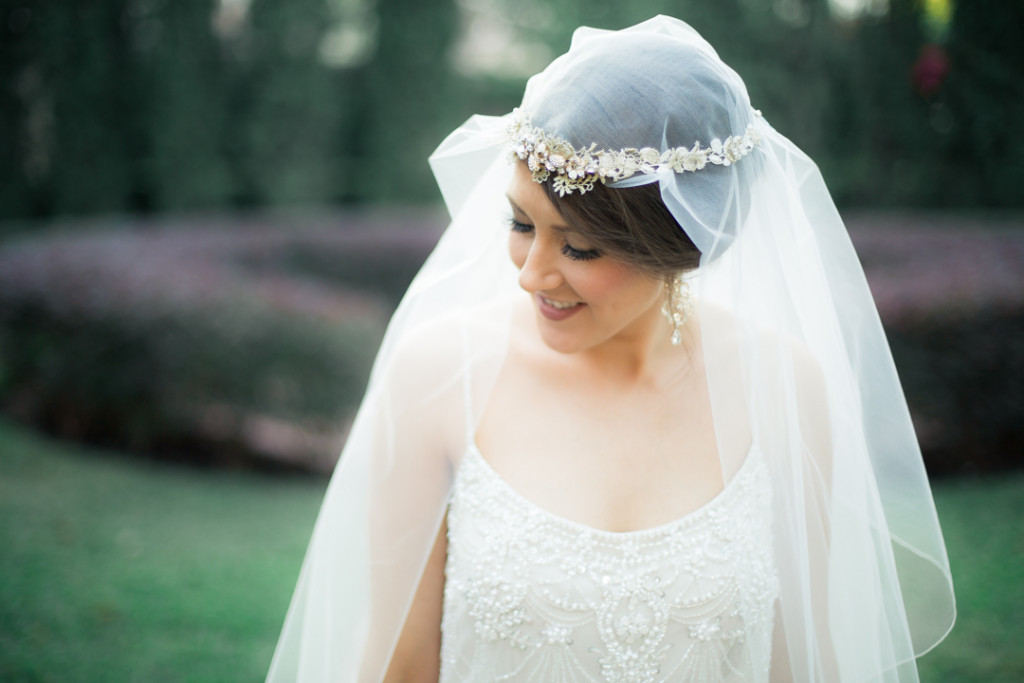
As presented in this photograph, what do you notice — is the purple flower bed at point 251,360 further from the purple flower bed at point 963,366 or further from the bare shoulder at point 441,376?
the bare shoulder at point 441,376

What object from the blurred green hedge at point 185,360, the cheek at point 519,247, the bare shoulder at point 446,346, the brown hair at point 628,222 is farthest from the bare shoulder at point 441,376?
the blurred green hedge at point 185,360

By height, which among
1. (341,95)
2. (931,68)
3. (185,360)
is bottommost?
(185,360)

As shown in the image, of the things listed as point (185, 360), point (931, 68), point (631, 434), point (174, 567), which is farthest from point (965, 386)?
point (931, 68)

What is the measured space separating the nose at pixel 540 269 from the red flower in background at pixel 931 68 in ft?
32.7

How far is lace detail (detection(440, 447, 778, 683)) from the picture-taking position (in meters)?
1.71

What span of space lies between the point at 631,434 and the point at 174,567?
3399 millimetres

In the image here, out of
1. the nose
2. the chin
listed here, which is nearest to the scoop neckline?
the chin

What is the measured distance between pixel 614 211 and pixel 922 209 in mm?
10674

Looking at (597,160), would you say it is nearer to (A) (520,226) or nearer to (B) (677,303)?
(A) (520,226)

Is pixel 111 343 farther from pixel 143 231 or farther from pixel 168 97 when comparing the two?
pixel 168 97

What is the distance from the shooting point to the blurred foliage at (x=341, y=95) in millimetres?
9688

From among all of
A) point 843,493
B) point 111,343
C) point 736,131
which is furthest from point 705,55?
point 111,343

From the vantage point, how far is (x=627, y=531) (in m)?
1.77

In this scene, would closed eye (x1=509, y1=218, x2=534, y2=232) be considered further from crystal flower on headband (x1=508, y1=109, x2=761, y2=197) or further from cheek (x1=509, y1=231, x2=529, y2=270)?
crystal flower on headband (x1=508, y1=109, x2=761, y2=197)
